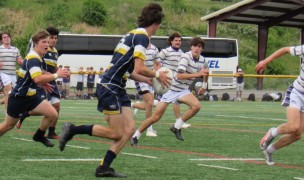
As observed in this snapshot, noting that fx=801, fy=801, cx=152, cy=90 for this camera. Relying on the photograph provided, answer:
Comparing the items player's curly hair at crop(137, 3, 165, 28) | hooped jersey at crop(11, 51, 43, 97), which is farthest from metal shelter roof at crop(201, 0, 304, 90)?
player's curly hair at crop(137, 3, 165, 28)

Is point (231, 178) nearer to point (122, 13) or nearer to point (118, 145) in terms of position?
point (118, 145)

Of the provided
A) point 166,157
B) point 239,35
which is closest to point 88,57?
point 239,35

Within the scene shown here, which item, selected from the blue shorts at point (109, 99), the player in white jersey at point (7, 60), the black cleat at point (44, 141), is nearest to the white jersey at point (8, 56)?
the player in white jersey at point (7, 60)

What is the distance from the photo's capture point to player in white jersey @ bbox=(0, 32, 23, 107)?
17.4m

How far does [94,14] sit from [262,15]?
77.6 feet

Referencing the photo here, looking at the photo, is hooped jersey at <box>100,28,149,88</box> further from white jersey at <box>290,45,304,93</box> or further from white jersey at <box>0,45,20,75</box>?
white jersey at <box>0,45,20,75</box>

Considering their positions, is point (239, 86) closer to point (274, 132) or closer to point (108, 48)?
point (108, 48)

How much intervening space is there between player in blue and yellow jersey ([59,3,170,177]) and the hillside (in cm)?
5349

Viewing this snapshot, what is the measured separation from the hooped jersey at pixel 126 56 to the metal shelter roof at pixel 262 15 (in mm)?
38653

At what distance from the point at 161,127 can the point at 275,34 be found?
203ft

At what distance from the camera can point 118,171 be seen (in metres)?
10.0

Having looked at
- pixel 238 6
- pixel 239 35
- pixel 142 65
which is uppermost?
pixel 142 65

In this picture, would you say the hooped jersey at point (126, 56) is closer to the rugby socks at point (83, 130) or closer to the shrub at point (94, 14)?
the rugby socks at point (83, 130)

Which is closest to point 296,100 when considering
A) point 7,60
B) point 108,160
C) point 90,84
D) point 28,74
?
point 108,160
